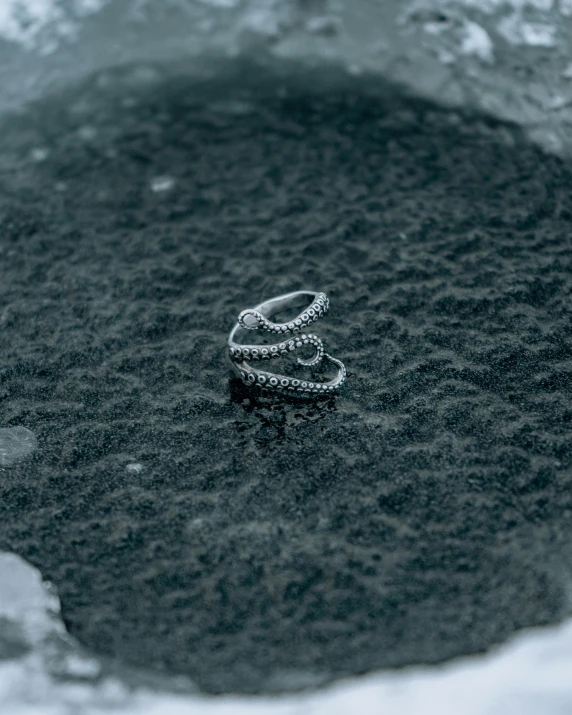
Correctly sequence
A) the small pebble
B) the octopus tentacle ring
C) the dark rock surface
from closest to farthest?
the dark rock surface < the octopus tentacle ring < the small pebble

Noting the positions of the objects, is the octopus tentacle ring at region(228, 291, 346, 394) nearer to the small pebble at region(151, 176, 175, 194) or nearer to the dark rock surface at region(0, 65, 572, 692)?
the dark rock surface at region(0, 65, 572, 692)

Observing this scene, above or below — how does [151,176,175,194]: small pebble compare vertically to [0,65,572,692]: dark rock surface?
above

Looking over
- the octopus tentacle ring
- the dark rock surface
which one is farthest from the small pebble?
the octopus tentacle ring

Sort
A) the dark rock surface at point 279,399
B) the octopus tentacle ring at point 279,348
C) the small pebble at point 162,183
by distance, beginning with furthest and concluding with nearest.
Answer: the small pebble at point 162,183, the octopus tentacle ring at point 279,348, the dark rock surface at point 279,399

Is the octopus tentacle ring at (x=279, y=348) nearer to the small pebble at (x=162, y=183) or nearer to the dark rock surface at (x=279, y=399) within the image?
the dark rock surface at (x=279, y=399)

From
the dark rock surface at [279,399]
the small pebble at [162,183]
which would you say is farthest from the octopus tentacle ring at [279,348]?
the small pebble at [162,183]

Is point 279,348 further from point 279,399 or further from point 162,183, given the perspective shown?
point 162,183
